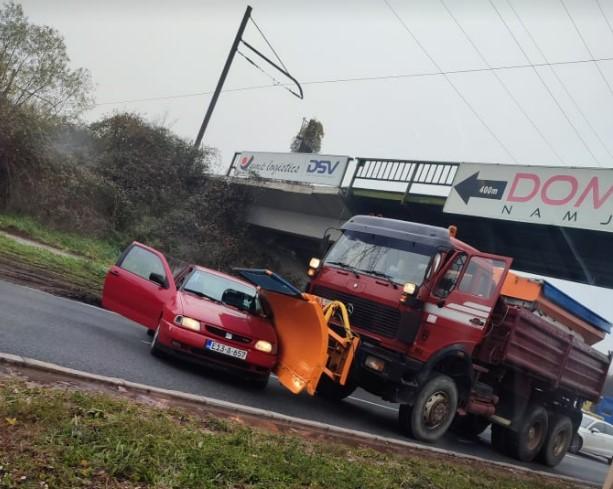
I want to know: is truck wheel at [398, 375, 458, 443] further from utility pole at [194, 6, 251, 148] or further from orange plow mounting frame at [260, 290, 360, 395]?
utility pole at [194, 6, 251, 148]

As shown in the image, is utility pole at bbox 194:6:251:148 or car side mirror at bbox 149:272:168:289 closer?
Result: car side mirror at bbox 149:272:168:289

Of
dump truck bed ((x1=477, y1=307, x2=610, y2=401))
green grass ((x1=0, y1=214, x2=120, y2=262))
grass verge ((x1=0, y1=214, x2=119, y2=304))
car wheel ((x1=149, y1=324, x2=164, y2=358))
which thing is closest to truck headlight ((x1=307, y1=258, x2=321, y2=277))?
car wheel ((x1=149, y1=324, x2=164, y2=358))

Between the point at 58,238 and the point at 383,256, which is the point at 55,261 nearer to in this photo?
the point at 58,238

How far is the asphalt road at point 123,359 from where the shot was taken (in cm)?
687

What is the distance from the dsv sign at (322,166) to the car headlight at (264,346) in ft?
47.3

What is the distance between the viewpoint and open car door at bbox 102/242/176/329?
8977 mm

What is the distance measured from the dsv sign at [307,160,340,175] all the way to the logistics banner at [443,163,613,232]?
233 inches

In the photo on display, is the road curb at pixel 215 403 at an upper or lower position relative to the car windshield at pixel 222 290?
lower

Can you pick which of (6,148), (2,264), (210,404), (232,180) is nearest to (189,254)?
(232,180)

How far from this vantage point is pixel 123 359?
301 inches

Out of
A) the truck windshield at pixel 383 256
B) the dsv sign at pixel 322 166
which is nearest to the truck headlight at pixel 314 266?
the truck windshield at pixel 383 256

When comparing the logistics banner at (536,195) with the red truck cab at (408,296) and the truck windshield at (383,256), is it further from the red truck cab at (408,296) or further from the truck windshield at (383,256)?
the truck windshield at (383,256)

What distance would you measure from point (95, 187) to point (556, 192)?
56.8ft

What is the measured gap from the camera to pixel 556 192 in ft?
49.0
